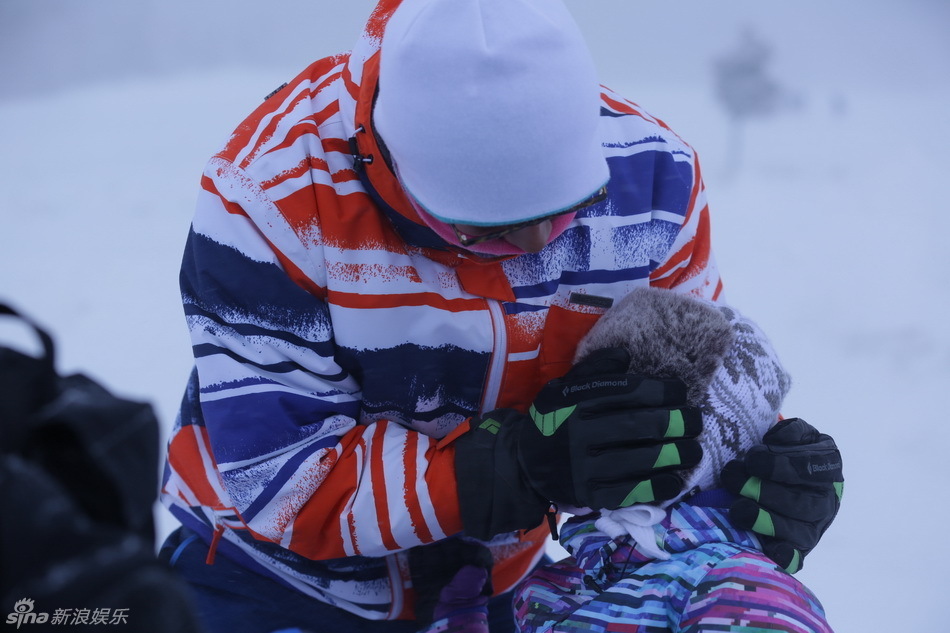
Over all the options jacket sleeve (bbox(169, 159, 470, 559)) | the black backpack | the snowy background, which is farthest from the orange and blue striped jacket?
the snowy background

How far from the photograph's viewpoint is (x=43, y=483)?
0.44 metres

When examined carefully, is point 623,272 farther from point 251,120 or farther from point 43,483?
point 43,483

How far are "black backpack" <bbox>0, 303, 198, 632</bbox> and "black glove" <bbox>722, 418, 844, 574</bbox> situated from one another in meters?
0.56

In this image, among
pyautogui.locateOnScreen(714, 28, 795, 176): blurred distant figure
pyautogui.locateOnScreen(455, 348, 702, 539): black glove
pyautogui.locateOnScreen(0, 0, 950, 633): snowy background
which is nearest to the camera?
pyautogui.locateOnScreen(455, 348, 702, 539): black glove

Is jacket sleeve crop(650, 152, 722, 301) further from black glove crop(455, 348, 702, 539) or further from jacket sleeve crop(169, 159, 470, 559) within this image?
jacket sleeve crop(169, 159, 470, 559)

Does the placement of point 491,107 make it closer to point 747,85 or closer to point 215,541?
point 215,541

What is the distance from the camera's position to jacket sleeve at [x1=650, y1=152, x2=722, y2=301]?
1029mm

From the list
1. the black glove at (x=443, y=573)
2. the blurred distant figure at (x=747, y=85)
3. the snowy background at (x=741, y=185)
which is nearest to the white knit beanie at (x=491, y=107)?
the black glove at (x=443, y=573)

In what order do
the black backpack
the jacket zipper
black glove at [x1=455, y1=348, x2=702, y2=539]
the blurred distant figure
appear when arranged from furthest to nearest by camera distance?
the blurred distant figure → the jacket zipper → black glove at [x1=455, y1=348, x2=702, y2=539] → the black backpack

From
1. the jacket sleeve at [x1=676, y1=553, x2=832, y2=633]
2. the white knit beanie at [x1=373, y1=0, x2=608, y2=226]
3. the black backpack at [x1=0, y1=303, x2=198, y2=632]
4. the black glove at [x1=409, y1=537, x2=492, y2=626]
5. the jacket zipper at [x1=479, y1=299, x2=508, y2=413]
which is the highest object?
the white knit beanie at [x1=373, y1=0, x2=608, y2=226]

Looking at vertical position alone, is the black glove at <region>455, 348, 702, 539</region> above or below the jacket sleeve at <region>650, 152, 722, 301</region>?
below

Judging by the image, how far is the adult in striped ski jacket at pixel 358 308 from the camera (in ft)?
2.87

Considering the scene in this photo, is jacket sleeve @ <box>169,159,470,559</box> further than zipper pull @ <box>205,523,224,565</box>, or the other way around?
zipper pull @ <box>205,523,224,565</box>

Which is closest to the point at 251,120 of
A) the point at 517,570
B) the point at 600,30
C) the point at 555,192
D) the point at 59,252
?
the point at 555,192
